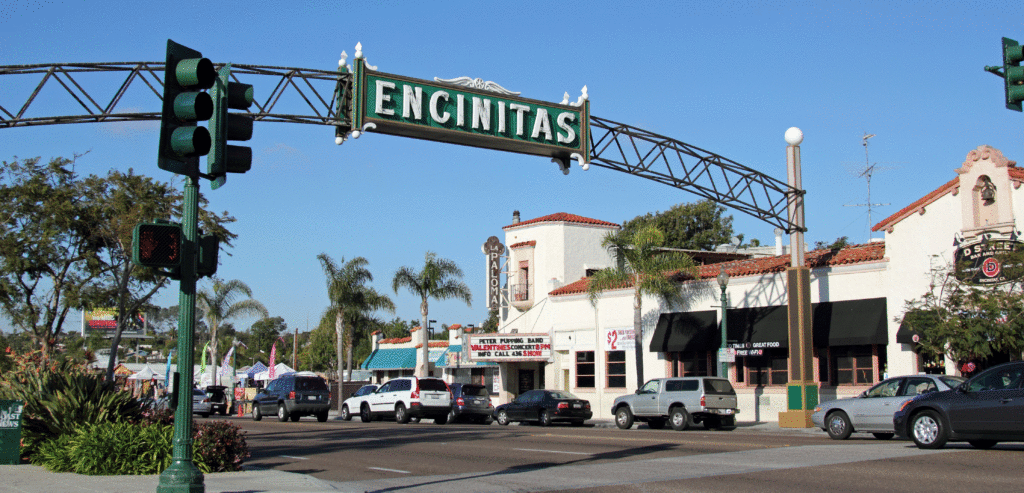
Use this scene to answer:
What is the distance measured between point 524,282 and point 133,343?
113 metres

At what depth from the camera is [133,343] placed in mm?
138625

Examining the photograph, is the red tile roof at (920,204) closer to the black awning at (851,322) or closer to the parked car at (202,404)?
the black awning at (851,322)

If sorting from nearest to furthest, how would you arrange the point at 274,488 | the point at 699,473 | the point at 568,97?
the point at 274,488, the point at 699,473, the point at 568,97

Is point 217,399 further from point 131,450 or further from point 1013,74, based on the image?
point 1013,74

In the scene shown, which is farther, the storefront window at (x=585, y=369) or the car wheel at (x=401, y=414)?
the storefront window at (x=585, y=369)

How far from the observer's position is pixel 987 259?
82.4 feet

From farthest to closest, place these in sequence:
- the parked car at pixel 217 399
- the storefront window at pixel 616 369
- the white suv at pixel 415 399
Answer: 1. the parked car at pixel 217 399
2. the storefront window at pixel 616 369
3. the white suv at pixel 415 399

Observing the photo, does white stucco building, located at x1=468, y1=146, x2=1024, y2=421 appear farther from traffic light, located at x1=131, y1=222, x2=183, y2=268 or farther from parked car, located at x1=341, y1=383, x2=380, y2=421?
traffic light, located at x1=131, y1=222, x2=183, y2=268

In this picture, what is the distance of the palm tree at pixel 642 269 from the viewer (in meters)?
33.5

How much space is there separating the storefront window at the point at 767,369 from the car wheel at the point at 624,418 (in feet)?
18.2

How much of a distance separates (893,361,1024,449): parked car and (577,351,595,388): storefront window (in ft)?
70.7

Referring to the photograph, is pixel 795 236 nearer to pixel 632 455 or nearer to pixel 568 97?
pixel 568 97

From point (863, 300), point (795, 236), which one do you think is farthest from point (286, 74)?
point (863, 300)

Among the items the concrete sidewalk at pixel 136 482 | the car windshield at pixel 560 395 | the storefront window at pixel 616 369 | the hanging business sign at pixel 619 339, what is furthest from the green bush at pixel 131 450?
the storefront window at pixel 616 369
